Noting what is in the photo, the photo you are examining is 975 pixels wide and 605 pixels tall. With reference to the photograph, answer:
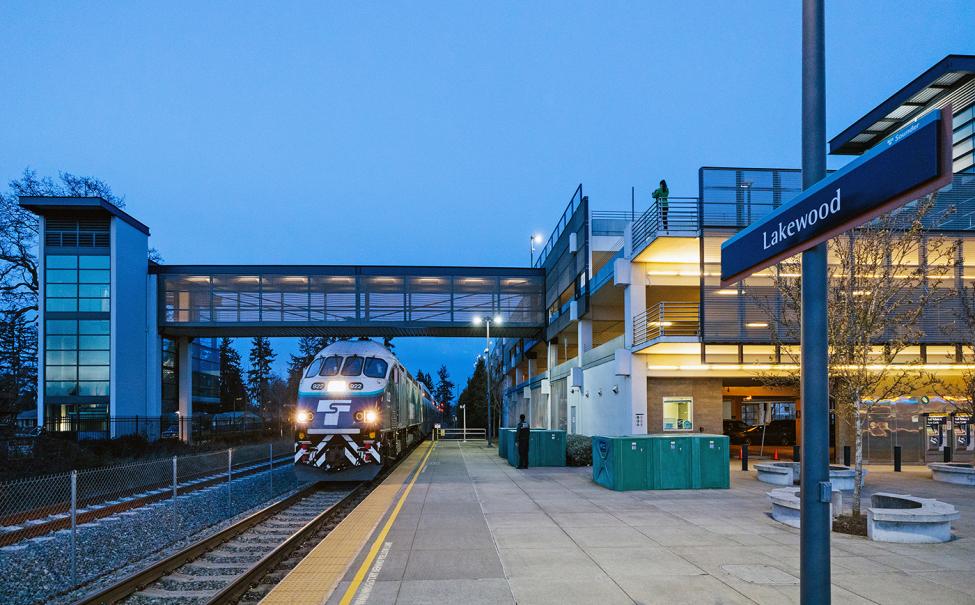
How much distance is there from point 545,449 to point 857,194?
20.7 m

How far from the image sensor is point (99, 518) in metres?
13.9

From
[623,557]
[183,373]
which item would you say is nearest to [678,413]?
[623,557]

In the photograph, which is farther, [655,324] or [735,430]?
[735,430]

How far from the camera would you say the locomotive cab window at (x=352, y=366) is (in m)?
19.7

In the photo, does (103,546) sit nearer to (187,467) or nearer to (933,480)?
(187,467)

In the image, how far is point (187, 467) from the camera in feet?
78.6

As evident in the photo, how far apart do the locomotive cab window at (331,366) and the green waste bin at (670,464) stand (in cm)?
874

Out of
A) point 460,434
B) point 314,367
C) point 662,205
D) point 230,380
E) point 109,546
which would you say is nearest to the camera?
point 109,546

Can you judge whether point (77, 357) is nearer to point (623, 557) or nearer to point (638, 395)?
point (638, 395)

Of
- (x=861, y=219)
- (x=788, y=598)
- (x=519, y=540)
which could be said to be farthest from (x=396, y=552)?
(x=861, y=219)

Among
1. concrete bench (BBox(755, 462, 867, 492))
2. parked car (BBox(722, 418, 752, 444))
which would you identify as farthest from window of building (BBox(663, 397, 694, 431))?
parked car (BBox(722, 418, 752, 444))

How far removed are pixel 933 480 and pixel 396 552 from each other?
16.3m

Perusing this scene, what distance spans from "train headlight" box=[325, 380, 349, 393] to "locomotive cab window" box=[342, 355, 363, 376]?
37 cm

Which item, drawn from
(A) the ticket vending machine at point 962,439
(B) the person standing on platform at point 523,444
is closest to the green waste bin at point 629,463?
(B) the person standing on platform at point 523,444
